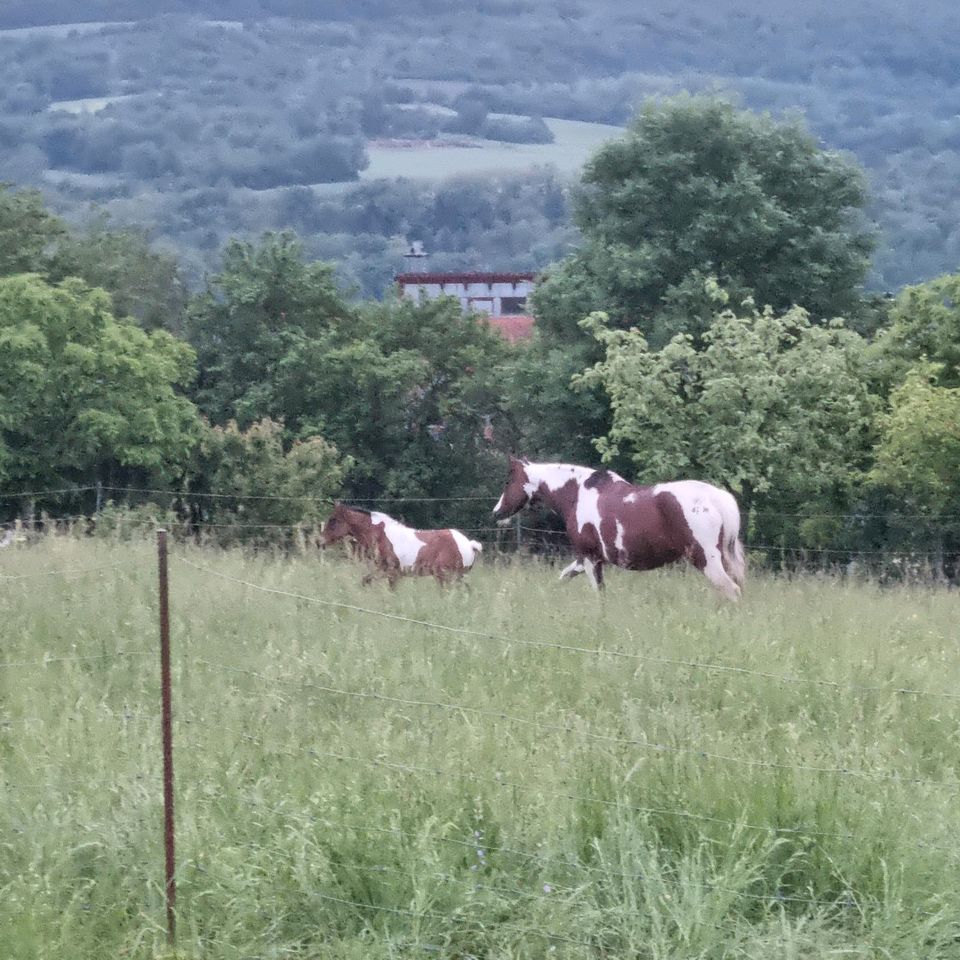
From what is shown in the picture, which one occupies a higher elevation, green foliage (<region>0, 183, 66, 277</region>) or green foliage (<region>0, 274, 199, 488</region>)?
green foliage (<region>0, 183, 66, 277</region>)

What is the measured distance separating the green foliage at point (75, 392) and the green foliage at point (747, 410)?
1886 centimetres

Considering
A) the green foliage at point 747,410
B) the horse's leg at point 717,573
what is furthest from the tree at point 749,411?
the horse's leg at point 717,573

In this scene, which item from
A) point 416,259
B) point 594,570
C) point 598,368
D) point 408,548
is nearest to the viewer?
point 408,548

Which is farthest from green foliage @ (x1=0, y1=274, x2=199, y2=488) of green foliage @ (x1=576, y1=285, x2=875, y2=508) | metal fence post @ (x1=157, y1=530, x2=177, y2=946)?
metal fence post @ (x1=157, y1=530, x2=177, y2=946)

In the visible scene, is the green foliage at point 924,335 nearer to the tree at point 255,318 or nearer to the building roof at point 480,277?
the tree at point 255,318

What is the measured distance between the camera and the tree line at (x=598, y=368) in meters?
28.1

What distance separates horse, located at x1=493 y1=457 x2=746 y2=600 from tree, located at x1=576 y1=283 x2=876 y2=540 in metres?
13.0

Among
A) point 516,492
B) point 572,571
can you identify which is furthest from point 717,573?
point 516,492

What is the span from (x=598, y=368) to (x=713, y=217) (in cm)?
734

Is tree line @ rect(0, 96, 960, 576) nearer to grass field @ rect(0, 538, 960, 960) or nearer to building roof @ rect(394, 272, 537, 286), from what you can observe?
grass field @ rect(0, 538, 960, 960)

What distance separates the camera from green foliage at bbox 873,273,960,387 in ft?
97.7

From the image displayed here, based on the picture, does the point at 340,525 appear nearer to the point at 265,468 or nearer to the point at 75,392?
the point at 265,468

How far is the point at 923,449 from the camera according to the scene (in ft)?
83.4

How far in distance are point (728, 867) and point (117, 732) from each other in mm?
3192
